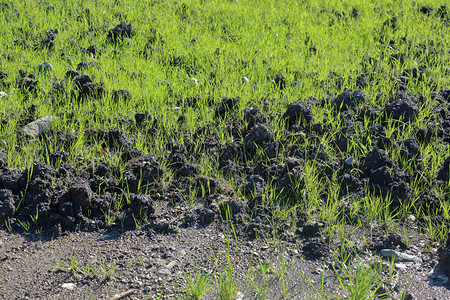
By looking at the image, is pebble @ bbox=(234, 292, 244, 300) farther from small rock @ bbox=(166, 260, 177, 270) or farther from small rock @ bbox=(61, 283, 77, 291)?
small rock @ bbox=(61, 283, 77, 291)

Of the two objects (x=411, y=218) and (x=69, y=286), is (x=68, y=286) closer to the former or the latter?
(x=69, y=286)

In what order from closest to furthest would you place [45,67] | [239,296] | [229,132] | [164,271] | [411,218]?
[239,296] < [164,271] < [411,218] < [229,132] < [45,67]

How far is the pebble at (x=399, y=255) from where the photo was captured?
122 inches

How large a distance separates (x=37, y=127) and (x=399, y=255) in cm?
311

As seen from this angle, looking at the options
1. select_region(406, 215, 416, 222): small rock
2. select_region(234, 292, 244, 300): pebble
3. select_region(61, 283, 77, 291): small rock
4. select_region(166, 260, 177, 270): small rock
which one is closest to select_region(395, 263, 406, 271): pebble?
select_region(406, 215, 416, 222): small rock

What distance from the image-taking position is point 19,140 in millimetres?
4203

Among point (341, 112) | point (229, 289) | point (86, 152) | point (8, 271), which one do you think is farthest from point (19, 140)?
point (341, 112)

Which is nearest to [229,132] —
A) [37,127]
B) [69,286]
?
[37,127]

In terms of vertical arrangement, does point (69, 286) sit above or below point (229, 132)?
below

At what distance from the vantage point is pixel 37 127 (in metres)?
4.32

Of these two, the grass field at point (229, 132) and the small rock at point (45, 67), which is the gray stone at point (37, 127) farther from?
the small rock at point (45, 67)

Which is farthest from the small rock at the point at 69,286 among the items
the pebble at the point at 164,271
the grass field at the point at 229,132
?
the pebble at the point at 164,271

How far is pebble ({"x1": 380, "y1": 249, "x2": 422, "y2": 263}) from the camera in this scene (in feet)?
10.1

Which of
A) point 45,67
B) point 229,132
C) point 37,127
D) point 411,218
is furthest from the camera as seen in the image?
point 45,67
